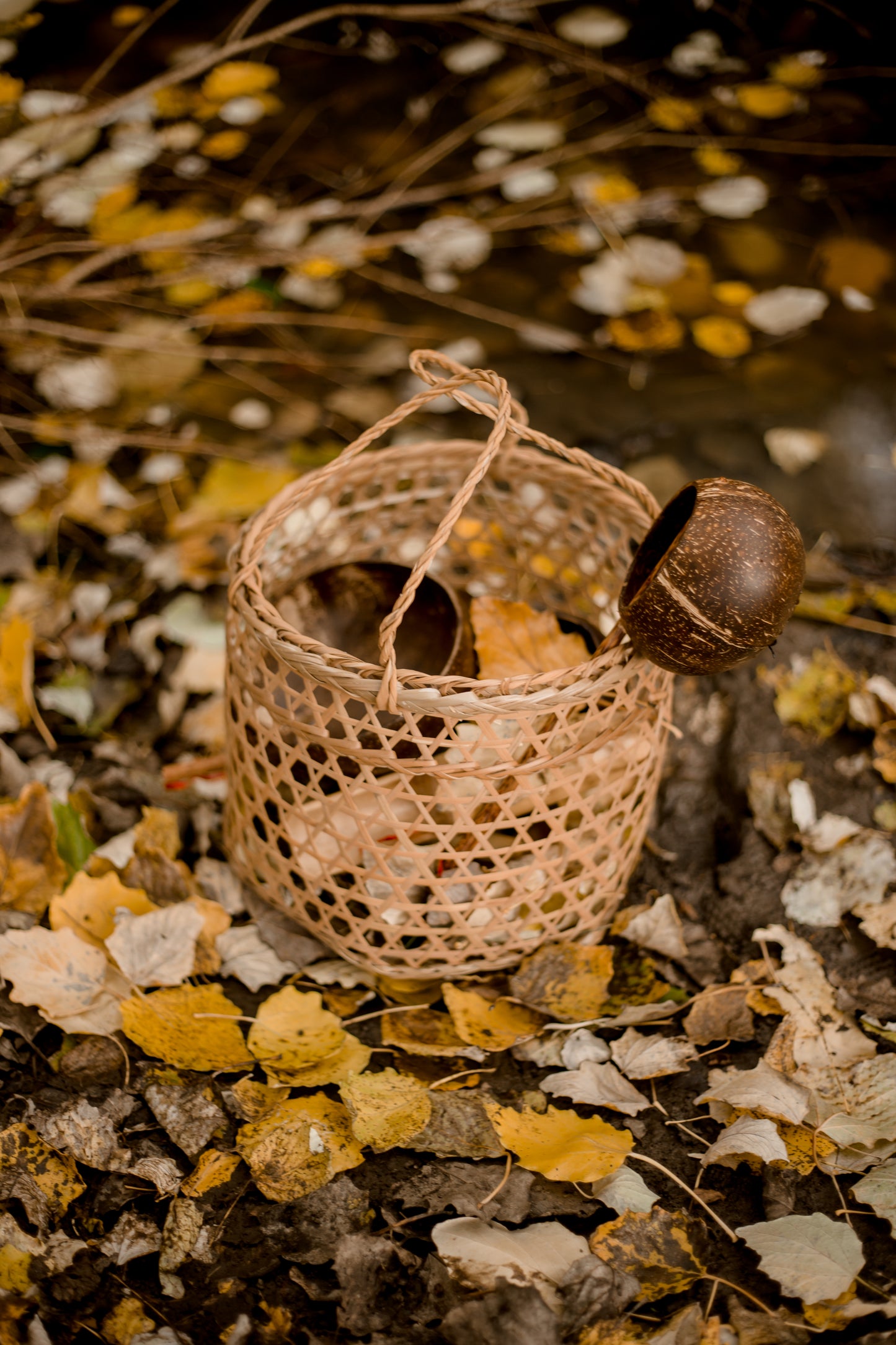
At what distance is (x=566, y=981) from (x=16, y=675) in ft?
Result: 2.76

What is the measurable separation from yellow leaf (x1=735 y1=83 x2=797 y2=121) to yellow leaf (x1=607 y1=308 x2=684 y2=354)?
0.58 meters

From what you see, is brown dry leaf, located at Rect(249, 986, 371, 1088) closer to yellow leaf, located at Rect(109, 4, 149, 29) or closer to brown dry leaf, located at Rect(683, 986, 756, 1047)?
brown dry leaf, located at Rect(683, 986, 756, 1047)

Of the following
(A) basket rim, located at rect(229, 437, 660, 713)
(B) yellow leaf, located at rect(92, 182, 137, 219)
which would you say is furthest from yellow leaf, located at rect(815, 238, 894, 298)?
(B) yellow leaf, located at rect(92, 182, 137, 219)

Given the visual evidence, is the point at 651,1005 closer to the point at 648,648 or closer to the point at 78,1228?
the point at 648,648

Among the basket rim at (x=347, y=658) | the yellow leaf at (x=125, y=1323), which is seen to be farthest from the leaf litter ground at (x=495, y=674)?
the basket rim at (x=347, y=658)

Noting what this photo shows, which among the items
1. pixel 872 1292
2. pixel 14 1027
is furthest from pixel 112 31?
pixel 872 1292

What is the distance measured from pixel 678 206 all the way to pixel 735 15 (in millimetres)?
370

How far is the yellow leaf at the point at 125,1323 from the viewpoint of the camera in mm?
778

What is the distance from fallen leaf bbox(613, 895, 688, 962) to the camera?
1.09 metres

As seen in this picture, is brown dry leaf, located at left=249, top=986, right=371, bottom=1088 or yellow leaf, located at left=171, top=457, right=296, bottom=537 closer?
brown dry leaf, located at left=249, top=986, right=371, bottom=1088

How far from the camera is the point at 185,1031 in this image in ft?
3.18

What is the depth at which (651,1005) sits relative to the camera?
102cm

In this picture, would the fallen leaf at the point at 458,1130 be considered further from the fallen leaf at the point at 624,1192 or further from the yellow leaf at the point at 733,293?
the yellow leaf at the point at 733,293

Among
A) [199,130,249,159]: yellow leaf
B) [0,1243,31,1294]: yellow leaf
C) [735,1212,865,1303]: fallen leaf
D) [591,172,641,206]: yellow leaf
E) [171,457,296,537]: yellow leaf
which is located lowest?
[0,1243,31,1294]: yellow leaf
